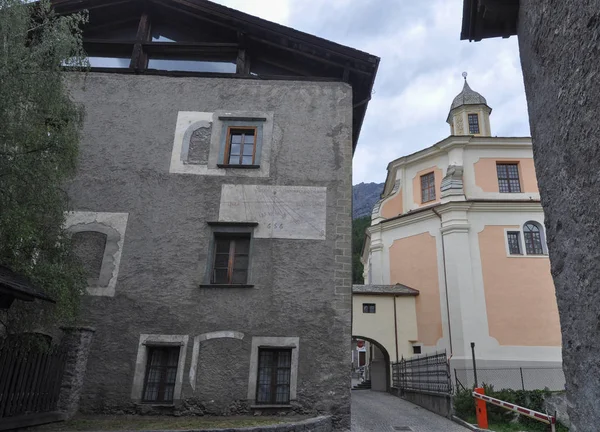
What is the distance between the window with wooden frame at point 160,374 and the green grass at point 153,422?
18.4 inches

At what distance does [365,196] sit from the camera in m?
123

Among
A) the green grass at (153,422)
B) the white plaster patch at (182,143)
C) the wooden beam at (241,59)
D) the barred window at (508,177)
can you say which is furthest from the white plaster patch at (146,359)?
the barred window at (508,177)

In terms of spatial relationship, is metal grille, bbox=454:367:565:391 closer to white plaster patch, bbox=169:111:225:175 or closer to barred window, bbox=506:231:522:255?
barred window, bbox=506:231:522:255

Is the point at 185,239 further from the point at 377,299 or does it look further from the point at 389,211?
the point at 389,211

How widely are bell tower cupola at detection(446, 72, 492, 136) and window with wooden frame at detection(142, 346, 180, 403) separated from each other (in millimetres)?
25449

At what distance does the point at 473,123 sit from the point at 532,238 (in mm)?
10411

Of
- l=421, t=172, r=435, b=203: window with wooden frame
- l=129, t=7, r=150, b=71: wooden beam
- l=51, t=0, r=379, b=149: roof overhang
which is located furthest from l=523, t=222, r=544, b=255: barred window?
l=129, t=7, r=150, b=71: wooden beam

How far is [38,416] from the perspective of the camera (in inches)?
288

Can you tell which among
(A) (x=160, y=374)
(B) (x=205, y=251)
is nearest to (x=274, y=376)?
(A) (x=160, y=374)

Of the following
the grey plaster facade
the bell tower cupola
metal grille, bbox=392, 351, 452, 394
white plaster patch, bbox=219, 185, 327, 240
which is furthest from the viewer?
the bell tower cupola

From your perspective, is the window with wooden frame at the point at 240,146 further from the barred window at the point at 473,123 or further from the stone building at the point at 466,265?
the barred window at the point at 473,123

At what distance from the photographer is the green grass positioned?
303 inches

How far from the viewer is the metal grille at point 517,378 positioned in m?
19.6

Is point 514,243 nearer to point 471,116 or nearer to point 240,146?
point 471,116
